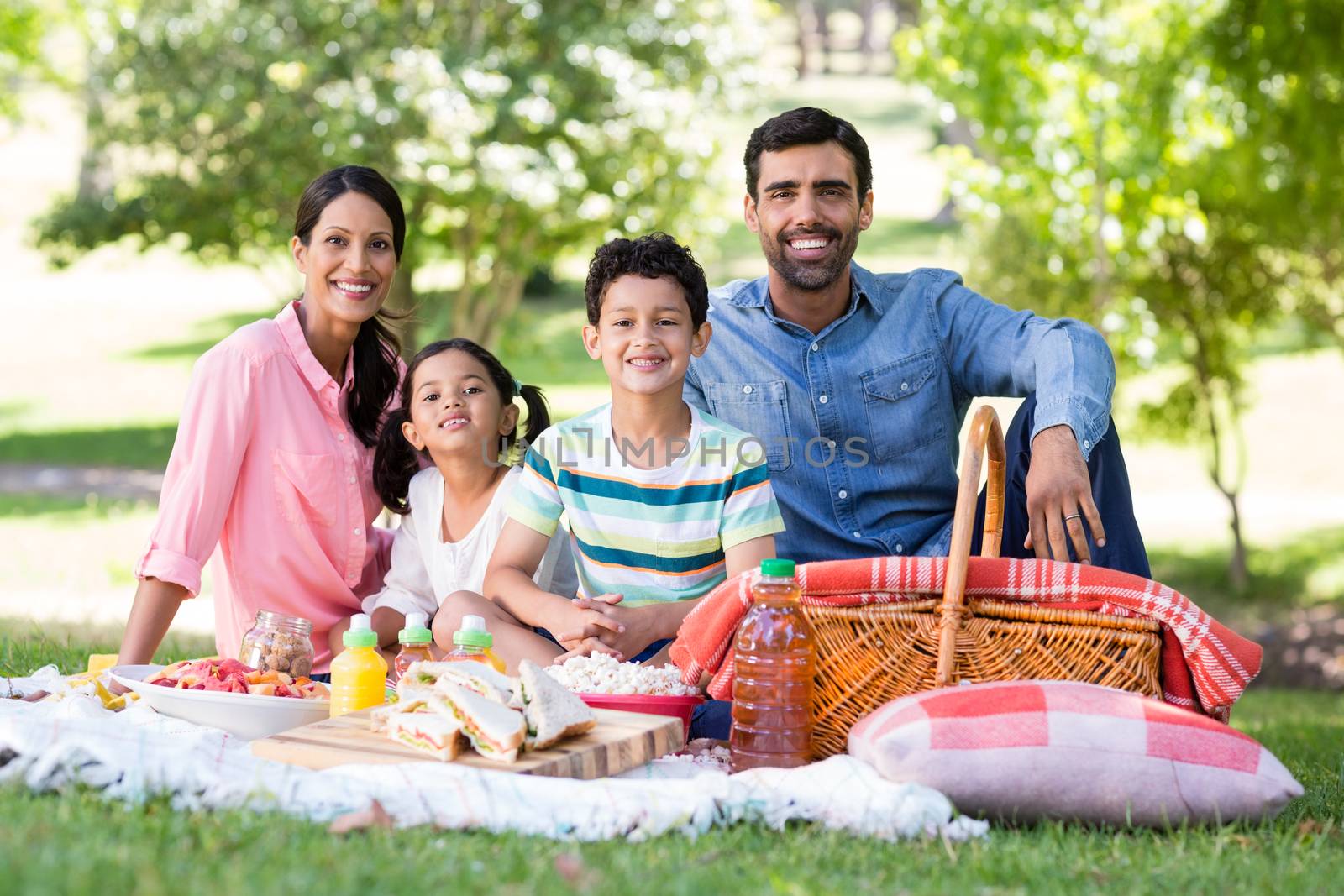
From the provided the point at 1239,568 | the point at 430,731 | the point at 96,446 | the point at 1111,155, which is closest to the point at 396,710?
the point at 430,731

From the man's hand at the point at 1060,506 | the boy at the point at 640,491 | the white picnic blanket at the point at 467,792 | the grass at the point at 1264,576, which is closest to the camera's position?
the white picnic blanket at the point at 467,792

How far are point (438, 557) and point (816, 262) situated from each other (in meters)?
1.51

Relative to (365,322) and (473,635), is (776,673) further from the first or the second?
(365,322)

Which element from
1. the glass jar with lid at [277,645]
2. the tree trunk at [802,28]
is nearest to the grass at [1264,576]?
the glass jar with lid at [277,645]

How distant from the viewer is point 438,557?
4.46m

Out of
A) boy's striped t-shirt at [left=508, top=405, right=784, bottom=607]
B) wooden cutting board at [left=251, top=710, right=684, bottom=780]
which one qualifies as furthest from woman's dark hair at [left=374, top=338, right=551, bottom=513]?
wooden cutting board at [left=251, top=710, right=684, bottom=780]

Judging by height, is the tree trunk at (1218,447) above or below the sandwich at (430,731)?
above

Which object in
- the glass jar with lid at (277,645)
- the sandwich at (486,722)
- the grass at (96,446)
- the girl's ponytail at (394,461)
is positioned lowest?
the sandwich at (486,722)

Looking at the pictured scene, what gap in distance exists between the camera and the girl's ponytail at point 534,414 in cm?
461

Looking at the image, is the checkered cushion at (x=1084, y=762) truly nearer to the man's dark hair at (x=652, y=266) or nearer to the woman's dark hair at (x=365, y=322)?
the man's dark hair at (x=652, y=266)

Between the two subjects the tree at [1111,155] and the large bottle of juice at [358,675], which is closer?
the large bottle of juice at [358,675]

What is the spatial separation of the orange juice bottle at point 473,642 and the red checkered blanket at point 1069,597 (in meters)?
0.59

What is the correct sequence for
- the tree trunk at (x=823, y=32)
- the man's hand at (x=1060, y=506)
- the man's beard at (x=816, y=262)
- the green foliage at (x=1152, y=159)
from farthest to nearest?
1. the tree trunk at (x=823, y=32)
2. the green foliage at (x=1152, y=159)
3. the man's beard at (x=816, y=262)
4. the man's hand at (x=1060, y=506)

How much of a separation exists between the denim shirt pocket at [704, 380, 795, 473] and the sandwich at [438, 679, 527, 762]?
151 centimetres
